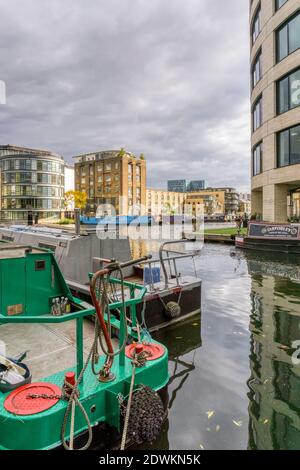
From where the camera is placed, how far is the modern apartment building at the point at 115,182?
92.1 metres

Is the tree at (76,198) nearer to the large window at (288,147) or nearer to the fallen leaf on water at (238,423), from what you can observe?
the large window at (288,147)

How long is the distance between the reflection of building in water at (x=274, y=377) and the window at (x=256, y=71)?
27.1 m

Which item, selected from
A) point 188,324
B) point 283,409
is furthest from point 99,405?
point 188,324

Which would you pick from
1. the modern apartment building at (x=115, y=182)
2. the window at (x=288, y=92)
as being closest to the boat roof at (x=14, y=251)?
the window at (x=288, y=92)

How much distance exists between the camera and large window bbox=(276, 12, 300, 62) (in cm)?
2402

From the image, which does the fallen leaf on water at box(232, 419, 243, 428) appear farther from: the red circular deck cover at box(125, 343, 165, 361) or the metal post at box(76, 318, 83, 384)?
the metal post at box(76, 318, 83, 384)

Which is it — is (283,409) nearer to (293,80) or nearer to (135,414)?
(135,414)

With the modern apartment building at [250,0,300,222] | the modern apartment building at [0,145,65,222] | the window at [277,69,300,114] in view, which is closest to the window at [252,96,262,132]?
the modern apartment building at [250,0,300,222]

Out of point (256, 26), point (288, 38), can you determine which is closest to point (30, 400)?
point (288, 38)

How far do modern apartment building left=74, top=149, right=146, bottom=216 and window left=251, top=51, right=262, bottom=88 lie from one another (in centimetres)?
6160

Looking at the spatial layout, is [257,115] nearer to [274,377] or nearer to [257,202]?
[257,202]
